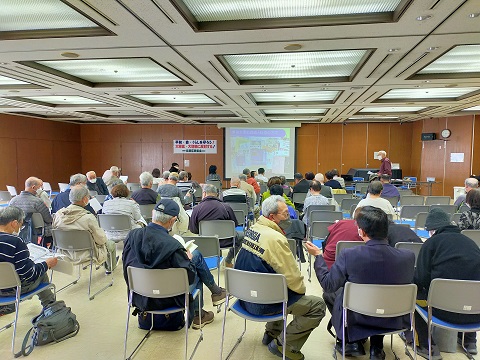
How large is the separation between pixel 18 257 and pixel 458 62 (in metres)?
6.51

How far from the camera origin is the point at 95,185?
305 inches

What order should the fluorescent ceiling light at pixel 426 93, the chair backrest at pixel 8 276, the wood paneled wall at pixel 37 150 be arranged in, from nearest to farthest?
the chair backrest at pixel 8 276
the fluorescent ceiling light at pixel 426 93
the wood paneled wall at pixel 37 150

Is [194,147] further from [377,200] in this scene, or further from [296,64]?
[377,200]

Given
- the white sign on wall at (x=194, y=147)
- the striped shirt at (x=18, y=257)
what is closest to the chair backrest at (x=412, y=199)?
the striped shirt at (x=18, y=257)

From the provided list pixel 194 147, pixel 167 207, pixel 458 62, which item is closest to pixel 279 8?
pixel 167 207

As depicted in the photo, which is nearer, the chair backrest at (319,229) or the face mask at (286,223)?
the face mask at (286,223)

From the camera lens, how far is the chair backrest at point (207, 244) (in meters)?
3.72

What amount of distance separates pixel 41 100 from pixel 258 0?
848cm

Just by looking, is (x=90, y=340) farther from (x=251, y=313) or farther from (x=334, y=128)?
(x=334, y=128)

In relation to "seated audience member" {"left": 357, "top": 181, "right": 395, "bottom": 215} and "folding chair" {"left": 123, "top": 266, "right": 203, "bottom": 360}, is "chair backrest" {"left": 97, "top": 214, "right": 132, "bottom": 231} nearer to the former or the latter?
"folding chair" {"left": 123, "top": 266, "right": 203, "bottom": 360}

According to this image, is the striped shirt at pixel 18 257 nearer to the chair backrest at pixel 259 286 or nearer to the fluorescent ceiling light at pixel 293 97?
the chair backrest at pixel 259 286

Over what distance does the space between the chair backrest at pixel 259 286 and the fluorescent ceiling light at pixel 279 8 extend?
8.47 ft

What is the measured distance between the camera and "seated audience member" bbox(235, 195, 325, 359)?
8.08 ft

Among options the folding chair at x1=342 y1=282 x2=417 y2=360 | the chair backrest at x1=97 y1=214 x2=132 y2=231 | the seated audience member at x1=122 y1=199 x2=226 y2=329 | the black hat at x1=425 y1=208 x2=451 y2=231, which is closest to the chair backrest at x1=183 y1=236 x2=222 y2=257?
the seated audience member at x1=122 y1=199 x2=226 y2=329
